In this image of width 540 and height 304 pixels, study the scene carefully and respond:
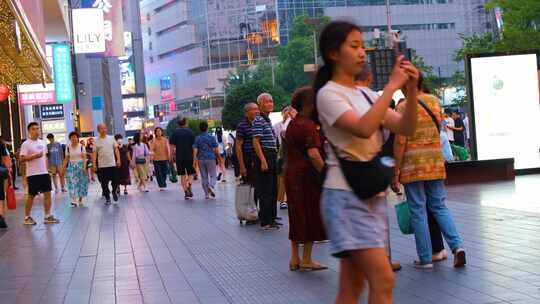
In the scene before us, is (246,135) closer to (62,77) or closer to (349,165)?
(349,165)

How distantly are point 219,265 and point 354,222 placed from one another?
530cm

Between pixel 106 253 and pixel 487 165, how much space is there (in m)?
9.99

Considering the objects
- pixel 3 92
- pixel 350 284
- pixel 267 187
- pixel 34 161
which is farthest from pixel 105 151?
pixel 350 284

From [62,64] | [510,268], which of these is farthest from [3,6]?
[62,64]

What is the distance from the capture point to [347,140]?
4.36 m

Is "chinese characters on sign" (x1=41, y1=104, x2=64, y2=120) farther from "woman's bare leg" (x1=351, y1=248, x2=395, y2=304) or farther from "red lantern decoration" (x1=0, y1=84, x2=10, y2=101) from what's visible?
"woman's bare leg" (x1=351, y1=248, x2=395, y2=304)

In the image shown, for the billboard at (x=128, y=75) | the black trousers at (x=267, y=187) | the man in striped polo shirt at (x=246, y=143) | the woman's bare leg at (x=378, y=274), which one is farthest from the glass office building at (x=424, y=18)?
the woman's bare leg at (x=378, y=274)

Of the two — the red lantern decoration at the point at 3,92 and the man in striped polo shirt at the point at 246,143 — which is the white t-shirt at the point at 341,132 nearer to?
the man in striped polo shirt at the point at 246,143

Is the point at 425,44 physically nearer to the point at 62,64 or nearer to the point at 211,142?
the point at 62,64

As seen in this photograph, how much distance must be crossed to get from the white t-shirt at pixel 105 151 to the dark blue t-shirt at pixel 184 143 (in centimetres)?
170

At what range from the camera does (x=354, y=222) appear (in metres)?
4.37

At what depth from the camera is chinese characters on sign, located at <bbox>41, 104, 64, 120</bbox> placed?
45969mm

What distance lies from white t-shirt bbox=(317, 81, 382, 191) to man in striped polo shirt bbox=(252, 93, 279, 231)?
7.82 metres

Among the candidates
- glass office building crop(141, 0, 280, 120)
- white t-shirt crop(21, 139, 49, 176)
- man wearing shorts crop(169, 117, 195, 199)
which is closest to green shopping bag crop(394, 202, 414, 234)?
white t-shirt crop(21, 139, 49, 176)
